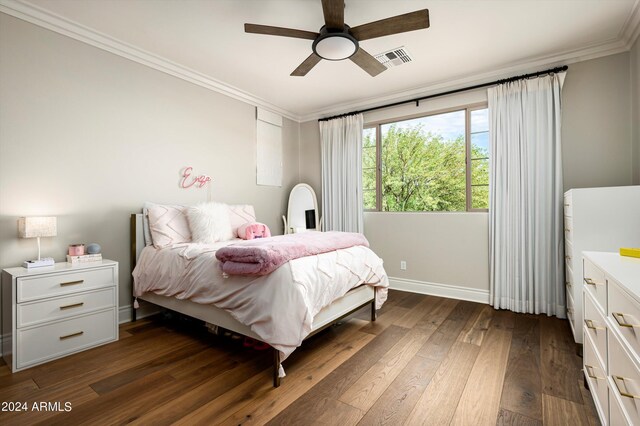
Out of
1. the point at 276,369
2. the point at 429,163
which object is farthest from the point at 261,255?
the point at 429,163

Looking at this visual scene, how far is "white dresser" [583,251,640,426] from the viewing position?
1055mm

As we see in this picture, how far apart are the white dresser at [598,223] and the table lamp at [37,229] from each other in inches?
159

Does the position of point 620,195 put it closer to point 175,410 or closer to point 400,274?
point 400,274

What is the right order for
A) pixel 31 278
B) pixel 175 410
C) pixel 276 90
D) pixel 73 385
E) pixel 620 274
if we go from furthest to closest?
pixel 276 90
pixel 31 278
pixel 73 385
pixel 175 410
pixel 620 274

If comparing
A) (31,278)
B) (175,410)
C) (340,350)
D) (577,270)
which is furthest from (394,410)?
(31,278)

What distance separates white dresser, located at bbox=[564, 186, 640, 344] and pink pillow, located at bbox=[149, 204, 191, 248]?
340 centimetres

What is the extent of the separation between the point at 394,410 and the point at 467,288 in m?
2.43

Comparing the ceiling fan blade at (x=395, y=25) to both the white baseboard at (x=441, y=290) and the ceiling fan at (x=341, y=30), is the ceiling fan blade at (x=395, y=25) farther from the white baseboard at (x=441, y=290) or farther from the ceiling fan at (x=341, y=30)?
the white baseboard at (x=441, y=290)

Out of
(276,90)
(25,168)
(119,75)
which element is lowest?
(25,168)

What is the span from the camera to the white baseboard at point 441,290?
3.64 metres

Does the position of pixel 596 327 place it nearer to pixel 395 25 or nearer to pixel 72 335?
pixel 395 25

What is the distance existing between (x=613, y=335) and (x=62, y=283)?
3279mm

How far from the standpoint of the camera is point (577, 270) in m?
2.46

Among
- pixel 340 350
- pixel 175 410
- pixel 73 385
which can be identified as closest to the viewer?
pixel 175 410
